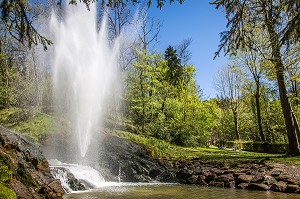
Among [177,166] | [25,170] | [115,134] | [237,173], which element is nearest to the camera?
[25,170]

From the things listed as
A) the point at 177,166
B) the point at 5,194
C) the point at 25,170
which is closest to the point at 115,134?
the point at 177,166

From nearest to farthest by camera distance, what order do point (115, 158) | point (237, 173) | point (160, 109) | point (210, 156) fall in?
point (237, 173), point (115, 158), point (210, 156), point (160, 109)

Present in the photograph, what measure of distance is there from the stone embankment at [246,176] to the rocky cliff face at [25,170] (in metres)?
5.98

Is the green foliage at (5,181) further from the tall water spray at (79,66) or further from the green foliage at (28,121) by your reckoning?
the tall water spray at (79,66)

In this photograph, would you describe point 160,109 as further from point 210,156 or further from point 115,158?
point 115,158

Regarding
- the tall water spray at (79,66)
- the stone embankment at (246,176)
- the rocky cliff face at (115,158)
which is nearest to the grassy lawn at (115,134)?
the rocky cliff face at (115,158)

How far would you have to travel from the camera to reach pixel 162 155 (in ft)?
54.0

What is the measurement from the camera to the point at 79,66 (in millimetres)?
20422

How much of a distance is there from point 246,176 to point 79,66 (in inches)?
567

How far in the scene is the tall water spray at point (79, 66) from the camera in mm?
20344

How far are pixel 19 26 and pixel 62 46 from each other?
15.1m

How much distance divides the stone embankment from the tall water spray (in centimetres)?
884

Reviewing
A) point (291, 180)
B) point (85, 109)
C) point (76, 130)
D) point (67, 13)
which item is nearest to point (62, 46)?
point (67, 13)

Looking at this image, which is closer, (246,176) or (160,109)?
(246,176)
